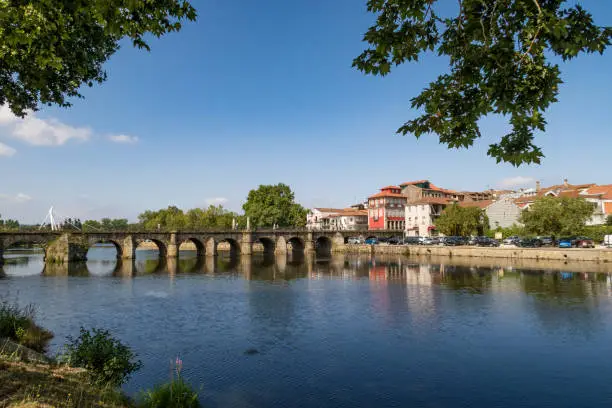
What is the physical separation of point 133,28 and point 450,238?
84.7m

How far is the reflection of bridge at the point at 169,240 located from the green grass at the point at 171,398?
65.1 meters

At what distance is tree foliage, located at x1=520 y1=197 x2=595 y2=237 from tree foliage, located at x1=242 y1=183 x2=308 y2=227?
2651 inches

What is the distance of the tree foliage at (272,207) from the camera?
115 meters

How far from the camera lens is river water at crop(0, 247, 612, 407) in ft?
49.9

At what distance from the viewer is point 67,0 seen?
7.89 m

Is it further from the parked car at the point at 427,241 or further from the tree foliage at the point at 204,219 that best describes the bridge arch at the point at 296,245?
the parked car at the point at 427,241

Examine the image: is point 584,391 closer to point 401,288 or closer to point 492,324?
point 492,324

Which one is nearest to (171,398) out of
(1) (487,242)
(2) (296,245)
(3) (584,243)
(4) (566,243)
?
(4) (566,243)

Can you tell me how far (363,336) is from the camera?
22.3 metres

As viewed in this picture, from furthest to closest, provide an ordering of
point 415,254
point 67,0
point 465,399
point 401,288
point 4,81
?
point 415,254 → point 401,288 → point 4,81 → point 465,399 → point 67,0

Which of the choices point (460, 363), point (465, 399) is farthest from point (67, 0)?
point (460, 363)

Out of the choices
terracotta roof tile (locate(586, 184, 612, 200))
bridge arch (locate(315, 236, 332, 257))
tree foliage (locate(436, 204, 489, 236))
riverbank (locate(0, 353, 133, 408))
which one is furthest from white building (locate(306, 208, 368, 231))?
riverbank (locate(0, 353, 133, 408))

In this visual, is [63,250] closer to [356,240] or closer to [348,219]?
[356,240]

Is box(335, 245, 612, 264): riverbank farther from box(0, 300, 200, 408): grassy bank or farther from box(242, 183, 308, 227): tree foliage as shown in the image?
box(0, 300, 200, 408): grassy bank
